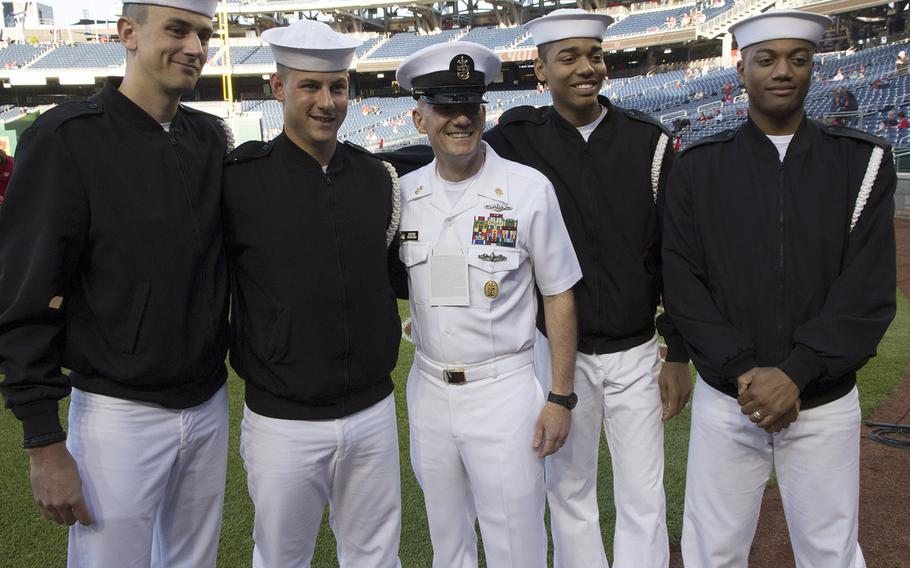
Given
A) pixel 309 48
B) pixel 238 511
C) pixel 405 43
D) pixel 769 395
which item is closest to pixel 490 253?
pixel 309 48

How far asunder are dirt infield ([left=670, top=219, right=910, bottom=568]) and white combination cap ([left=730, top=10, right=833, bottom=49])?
2.31 m

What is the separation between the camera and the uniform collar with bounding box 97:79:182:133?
236cm

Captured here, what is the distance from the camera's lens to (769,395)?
237 centimetres

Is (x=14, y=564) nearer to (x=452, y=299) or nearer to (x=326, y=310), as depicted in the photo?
(x=326, y=310)

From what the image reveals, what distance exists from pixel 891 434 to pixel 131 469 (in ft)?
14.1

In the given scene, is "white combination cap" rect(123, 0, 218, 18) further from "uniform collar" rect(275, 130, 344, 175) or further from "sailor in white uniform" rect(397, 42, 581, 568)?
"sailor in white uniform" rect(397, 42, 581, 568)

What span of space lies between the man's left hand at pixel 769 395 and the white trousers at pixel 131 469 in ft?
5.74

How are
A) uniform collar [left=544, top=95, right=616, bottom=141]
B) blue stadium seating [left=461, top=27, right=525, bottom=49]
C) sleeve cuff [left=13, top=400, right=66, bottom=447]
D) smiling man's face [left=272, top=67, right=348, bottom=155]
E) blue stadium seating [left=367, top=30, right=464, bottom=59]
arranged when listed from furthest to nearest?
1. blue stadium seating [left=367, top=30, right=464, bottom=59]
2. blue stadium seating [left=461, top=27, right=525, bottom=49]
3. uniform collar [left=544, top=95, right=616, bottom=141]
4. smiling man's face [left=272, top=67, right=348, bottom=155]
5. sleeve cuff [left=13, top=400, right=66, bottom=447]

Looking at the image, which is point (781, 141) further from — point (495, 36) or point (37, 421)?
point (495, 36)

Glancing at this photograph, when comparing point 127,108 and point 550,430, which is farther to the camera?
point 550,430

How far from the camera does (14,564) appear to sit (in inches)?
143

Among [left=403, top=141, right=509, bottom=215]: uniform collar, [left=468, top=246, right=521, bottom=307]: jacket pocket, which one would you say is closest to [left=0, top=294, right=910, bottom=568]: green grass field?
[left=468, top=246, right=521, bottom=307]: jacket pocket

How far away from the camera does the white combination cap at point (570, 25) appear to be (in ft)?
9.78

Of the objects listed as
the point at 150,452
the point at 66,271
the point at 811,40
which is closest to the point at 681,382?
the point at 811,40
